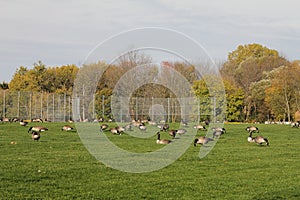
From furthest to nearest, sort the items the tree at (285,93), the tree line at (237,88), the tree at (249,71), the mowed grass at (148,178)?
1. the tree at (249,71)
2. the tree at (285,93)
3. the tree line at (237,88)
4. the mowed grass at (148,178)

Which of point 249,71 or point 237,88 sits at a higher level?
point 249,71

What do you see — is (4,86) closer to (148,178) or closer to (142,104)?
(142,104)

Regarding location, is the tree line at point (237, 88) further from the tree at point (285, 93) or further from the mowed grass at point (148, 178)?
the mowed grass at point (148, 178)

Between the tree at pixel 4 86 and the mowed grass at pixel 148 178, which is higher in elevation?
the tree at pixel 4 86

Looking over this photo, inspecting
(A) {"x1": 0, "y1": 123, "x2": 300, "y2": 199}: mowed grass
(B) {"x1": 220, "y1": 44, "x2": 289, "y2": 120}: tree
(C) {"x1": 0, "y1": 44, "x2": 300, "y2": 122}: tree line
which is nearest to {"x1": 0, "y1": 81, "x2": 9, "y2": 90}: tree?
(C) {"x1": 0, "y1": 44, "x2": 300, "y2": 122}: tree line

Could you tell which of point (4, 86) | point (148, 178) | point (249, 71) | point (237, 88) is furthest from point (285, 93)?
point (148, 178)

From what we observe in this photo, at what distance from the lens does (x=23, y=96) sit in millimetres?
56562

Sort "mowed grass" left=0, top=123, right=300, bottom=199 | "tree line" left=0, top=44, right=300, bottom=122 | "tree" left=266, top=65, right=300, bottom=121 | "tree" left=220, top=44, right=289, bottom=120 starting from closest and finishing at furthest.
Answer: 1. "mowed grass" left=0, top=123, right=300, bottom=199
2. "tree line" left=0, top=44, right=300, bottom=122
3. "tree" left=266, top=65, right=300, bottom=121
4. "tree" left=220, top=44, right=289, bottom=120

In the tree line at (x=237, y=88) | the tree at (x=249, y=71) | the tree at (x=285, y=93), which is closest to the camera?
the tree line at (x=237, y=88)

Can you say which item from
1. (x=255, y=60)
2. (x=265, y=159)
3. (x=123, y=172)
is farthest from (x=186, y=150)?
(x=255, y=60)

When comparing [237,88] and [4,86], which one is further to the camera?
[4,86]

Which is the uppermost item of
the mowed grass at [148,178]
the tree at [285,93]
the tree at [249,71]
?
the tree at [249,71]

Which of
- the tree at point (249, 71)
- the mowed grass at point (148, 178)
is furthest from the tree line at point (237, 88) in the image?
the mowed grass at point (148, 178)

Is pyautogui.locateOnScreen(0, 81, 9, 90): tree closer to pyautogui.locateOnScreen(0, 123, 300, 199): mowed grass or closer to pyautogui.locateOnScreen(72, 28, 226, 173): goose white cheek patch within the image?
pyautogui.locateOnScreen(72, 28, 226, 173): goose white cheek patch
